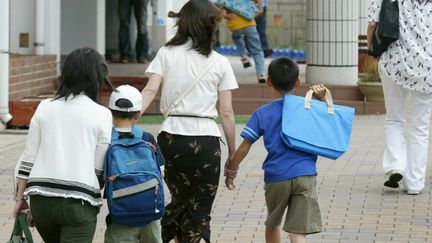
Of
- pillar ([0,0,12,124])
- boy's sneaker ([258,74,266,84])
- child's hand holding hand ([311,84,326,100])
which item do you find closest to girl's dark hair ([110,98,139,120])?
child's hand holding hand ([311,84,326,100])

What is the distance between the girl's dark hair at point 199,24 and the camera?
728 cm

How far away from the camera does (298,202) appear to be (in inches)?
279

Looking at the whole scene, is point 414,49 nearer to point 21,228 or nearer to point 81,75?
point 81,75

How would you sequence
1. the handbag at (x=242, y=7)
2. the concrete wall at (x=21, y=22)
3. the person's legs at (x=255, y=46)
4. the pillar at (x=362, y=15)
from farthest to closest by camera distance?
the pillar at (x=362, y=15), the person's legs at (x=255, y=46), the handbag at (x=242, y=7), the concrete wall at (x=21, y=22)

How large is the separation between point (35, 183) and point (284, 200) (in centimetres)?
169

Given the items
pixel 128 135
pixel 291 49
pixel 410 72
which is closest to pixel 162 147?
pixel 128 135

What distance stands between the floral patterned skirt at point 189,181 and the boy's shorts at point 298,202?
0.43 m

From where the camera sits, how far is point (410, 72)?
9.76m

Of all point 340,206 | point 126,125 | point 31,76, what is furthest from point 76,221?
point 31,76

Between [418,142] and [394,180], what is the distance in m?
0.36

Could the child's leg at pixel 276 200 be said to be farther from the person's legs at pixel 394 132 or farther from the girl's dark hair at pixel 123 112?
the person's legs at pixel 394 132

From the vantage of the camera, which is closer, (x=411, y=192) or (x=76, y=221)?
(x=76, y=221)

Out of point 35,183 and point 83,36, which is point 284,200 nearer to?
point 35,183

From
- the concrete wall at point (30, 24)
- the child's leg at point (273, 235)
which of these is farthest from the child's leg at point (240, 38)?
the child's leg at point (273, 235)
